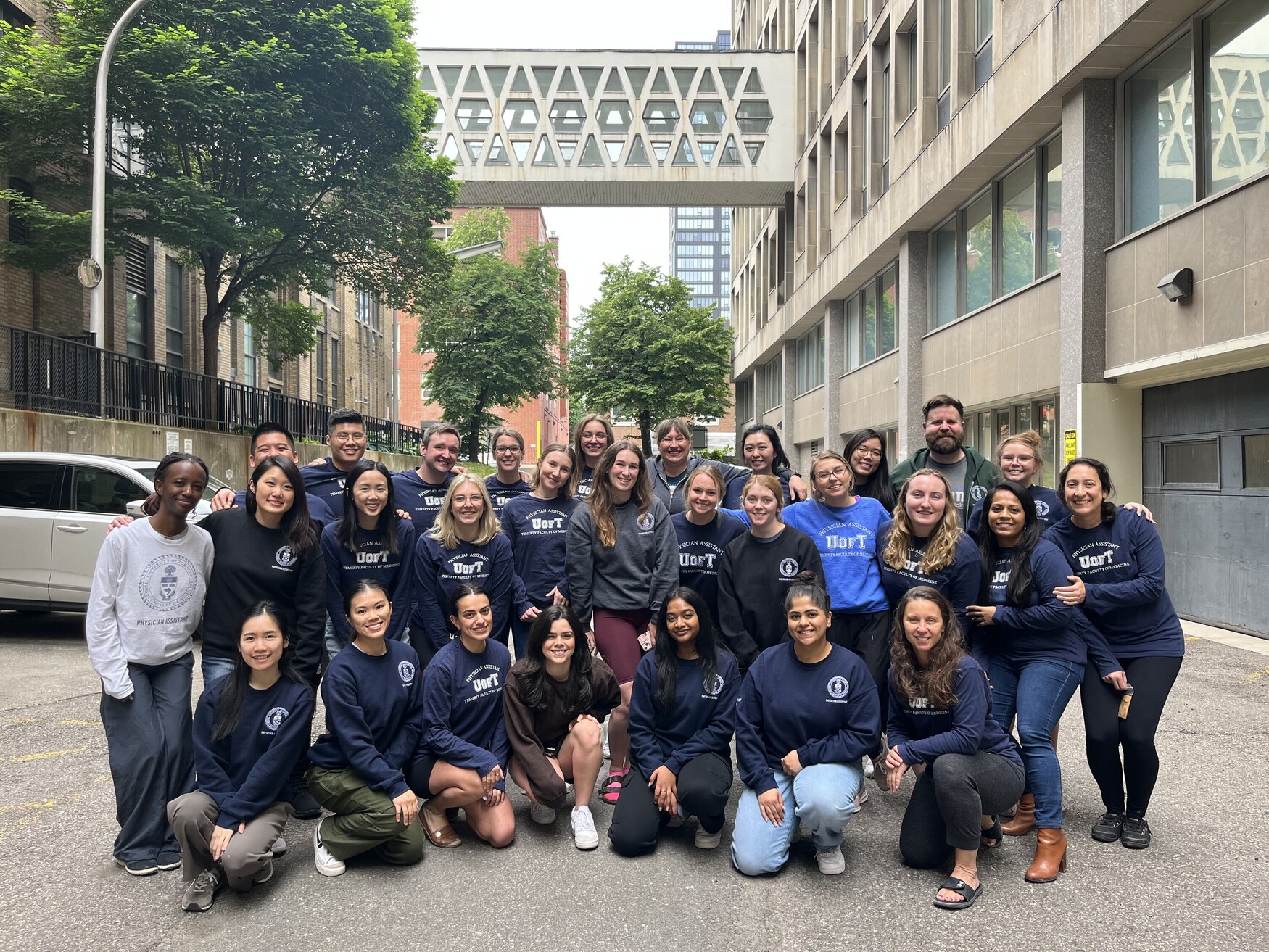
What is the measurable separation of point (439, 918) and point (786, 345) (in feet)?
110

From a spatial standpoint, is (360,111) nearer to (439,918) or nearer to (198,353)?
(198,353)

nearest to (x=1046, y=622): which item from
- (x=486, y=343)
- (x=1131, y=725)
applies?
(x=1131, y=725)

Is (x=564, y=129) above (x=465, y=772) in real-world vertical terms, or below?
above

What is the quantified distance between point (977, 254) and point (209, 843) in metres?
16.3

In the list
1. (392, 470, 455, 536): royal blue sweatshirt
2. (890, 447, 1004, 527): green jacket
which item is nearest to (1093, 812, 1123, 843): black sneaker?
(890, 447, 1004, 527): green jacket

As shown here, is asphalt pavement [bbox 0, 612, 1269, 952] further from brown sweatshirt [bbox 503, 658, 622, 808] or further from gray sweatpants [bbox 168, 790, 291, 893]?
brown sweatshirt [bbox 503, 658, 622, 808]

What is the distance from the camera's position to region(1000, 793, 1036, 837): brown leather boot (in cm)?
507

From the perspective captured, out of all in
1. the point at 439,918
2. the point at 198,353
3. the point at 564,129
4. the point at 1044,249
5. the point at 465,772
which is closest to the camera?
the point at 439,918

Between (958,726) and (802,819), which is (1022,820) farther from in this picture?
(802,819)

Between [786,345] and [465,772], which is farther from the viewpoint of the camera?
[786,345]

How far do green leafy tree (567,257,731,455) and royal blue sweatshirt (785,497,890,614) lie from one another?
1405 inches

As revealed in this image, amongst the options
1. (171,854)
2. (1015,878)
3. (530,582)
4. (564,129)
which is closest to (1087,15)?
(530,582)

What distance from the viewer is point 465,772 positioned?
4879 millimetres

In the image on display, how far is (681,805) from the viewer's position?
4840mm
